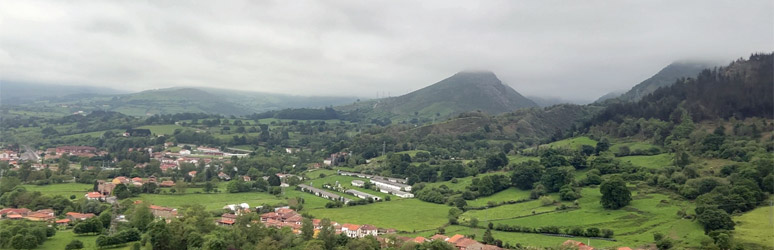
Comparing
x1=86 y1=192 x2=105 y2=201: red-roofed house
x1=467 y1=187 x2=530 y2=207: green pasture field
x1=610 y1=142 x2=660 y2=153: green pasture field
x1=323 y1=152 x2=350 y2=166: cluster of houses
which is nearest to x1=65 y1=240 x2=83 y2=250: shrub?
x1=86 y1=192 x2=105 y2=201: red-roofed house

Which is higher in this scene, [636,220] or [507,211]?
[636,220]

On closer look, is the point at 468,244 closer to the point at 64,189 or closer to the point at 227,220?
the point at 227,220

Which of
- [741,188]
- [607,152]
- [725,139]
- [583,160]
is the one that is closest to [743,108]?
[725,139]

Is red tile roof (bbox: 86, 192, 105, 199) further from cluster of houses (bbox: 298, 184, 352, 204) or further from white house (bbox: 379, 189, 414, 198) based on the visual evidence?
white house (bbox: 379, 189, 414, 198)

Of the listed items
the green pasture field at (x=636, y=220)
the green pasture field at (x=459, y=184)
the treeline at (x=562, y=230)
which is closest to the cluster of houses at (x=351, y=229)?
the green pasture field at (x=636, y=220)

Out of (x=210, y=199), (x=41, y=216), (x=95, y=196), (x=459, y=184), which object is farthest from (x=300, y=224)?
(x=459, y=184)

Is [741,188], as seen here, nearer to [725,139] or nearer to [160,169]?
[725,139]

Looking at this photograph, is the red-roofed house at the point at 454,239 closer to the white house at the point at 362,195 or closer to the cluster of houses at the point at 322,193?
the cluster of houses at the point at 322,193

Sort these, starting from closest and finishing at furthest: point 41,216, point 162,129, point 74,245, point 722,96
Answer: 1. point 74,245
2. point 41,216
3. point 722,96
4. point 162,129
